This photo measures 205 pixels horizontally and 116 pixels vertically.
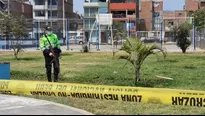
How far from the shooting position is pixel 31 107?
8477 mm

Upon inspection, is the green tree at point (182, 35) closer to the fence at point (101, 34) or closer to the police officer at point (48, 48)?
the fence at point (101, 34)

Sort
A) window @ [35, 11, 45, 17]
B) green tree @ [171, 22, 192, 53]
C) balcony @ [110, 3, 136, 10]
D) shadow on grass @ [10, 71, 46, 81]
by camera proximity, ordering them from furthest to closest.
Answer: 1. window @ [35, 11, 45, 17]
2. balcony @ [110, 3, 136, 10]
3. green tree @ [171, 22, 192, 53]
4. shadow on grass @ [10, 71, 46, 81]

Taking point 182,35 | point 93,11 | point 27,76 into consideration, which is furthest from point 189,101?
point 93,11

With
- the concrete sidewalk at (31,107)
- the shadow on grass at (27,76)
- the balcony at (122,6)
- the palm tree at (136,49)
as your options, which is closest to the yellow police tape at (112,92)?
the concrete sidewalk at (31,107)

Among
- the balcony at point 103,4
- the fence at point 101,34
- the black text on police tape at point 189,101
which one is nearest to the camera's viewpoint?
the black text on police tape at point 189,101

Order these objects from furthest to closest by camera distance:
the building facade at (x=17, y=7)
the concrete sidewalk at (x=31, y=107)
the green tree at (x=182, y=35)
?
the building facade at (x=17, y=7) < the green tree at (x=182, y=35) < the concrete sidewalk at (x=31, y=107)

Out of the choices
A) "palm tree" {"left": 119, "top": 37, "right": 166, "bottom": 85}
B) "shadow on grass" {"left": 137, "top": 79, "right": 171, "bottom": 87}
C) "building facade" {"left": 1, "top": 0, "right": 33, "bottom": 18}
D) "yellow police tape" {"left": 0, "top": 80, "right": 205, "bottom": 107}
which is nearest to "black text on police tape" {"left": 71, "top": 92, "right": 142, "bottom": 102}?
"yellow police tape" {"left": 0, "top": 80, "right": 205, "bottom": 107}

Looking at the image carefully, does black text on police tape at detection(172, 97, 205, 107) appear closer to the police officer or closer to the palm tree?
the palm tree

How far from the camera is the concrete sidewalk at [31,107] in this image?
7.81m

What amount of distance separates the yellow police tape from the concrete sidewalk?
549 millimetres

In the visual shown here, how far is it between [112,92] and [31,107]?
172 cm

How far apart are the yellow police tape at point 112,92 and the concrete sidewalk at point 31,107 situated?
549 mm

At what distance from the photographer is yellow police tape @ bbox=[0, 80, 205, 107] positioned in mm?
8547

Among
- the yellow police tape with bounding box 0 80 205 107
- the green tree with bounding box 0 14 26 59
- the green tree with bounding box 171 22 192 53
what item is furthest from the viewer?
the green tree with bounding box 171 22 192 53
